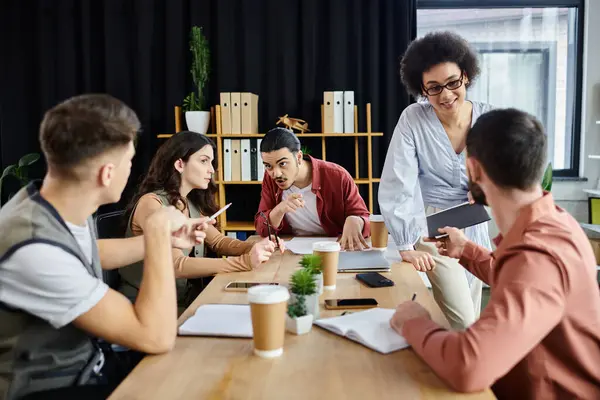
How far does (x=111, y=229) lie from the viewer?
2.24 meters

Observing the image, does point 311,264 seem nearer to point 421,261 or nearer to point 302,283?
point 302,283

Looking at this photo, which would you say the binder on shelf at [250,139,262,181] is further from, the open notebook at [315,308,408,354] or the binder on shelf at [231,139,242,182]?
the open notebook at [315,308,408,354]

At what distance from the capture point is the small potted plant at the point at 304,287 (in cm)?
125

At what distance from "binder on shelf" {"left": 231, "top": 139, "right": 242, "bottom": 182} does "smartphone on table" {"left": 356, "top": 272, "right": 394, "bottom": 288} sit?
7.89 ft

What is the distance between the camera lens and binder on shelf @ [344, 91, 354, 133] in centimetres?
402

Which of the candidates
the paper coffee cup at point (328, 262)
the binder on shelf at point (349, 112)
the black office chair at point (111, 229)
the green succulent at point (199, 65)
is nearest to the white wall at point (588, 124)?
the binder on shelf at point (349, 112)

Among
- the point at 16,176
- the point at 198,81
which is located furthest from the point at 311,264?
the point at 16,176

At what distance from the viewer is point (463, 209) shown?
1850 millimetres

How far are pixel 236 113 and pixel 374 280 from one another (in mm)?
2576

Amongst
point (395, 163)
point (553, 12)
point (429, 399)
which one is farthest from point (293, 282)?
point (553, 12)

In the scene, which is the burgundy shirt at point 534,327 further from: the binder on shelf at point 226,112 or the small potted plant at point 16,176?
the small potted plant at point 16,176

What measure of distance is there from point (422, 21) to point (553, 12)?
3.20ft

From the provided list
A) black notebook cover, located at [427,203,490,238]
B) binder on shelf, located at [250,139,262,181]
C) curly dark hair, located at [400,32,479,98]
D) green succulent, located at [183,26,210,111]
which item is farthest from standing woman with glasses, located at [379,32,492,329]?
green succulent, located at [183,26,210,111]

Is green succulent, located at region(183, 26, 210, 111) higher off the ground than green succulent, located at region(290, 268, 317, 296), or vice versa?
green succulent, located at region(183, 26, 210, 111)
